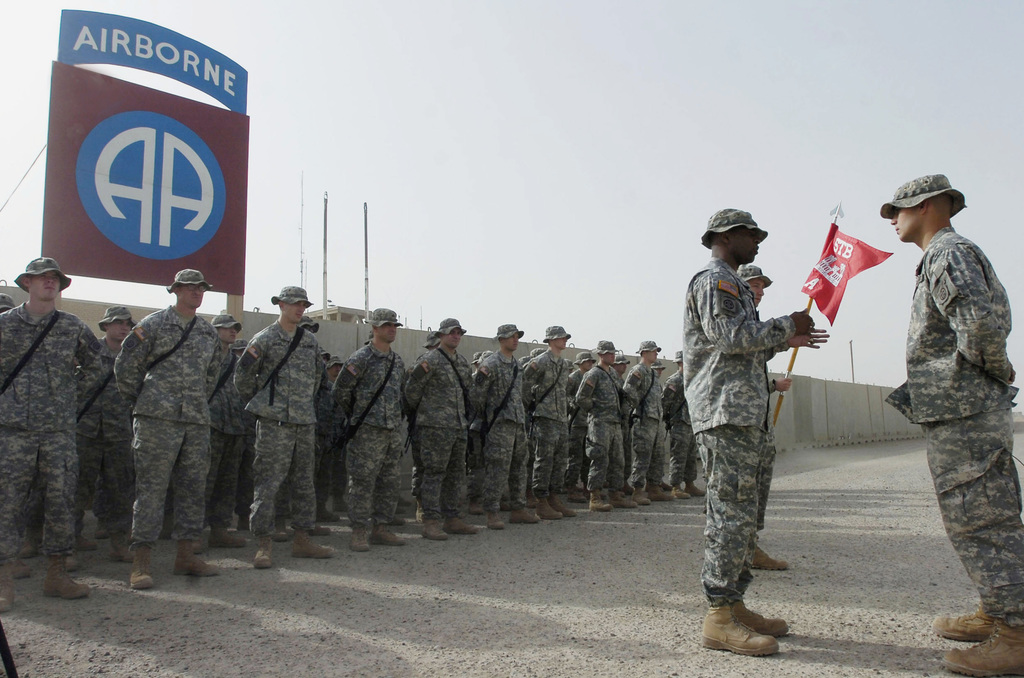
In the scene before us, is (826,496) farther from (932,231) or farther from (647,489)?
(932,231)

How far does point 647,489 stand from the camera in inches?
373

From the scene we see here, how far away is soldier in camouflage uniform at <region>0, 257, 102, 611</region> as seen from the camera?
4141mm

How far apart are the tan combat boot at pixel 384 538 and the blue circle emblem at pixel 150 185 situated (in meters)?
3.60

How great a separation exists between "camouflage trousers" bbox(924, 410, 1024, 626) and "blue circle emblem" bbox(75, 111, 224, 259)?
695cm

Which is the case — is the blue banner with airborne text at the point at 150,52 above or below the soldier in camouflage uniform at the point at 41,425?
above

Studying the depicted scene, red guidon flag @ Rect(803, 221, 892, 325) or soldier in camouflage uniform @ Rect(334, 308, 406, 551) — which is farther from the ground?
red guidon flag @ Rect(803, 221, 892, 325)

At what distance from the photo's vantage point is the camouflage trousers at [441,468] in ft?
20.9

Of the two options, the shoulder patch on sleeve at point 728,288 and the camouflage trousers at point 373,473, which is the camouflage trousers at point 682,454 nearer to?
the camouflage trousers at point 373,473

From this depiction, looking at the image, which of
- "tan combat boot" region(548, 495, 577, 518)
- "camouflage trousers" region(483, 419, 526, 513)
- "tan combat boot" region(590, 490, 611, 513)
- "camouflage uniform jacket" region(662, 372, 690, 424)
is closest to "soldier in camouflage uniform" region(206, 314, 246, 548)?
"camouflage trousers" region(483, 419, 526, 513)

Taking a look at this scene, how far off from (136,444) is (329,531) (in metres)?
2.31

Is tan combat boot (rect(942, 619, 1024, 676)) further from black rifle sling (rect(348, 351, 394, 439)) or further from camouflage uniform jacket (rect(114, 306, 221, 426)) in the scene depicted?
camouflage uniform jacket (rect(114, 306, 221, 426))

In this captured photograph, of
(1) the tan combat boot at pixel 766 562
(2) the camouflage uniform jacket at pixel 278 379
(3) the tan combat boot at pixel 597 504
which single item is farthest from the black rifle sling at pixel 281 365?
(3) the tan combat boot at pixel 597 504

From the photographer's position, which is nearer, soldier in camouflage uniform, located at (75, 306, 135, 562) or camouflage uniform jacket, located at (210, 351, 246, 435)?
soldier in camouflage uniform, located at (75, 306, 135, 562)

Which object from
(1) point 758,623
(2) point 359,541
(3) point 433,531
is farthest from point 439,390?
(1) point 758,623
